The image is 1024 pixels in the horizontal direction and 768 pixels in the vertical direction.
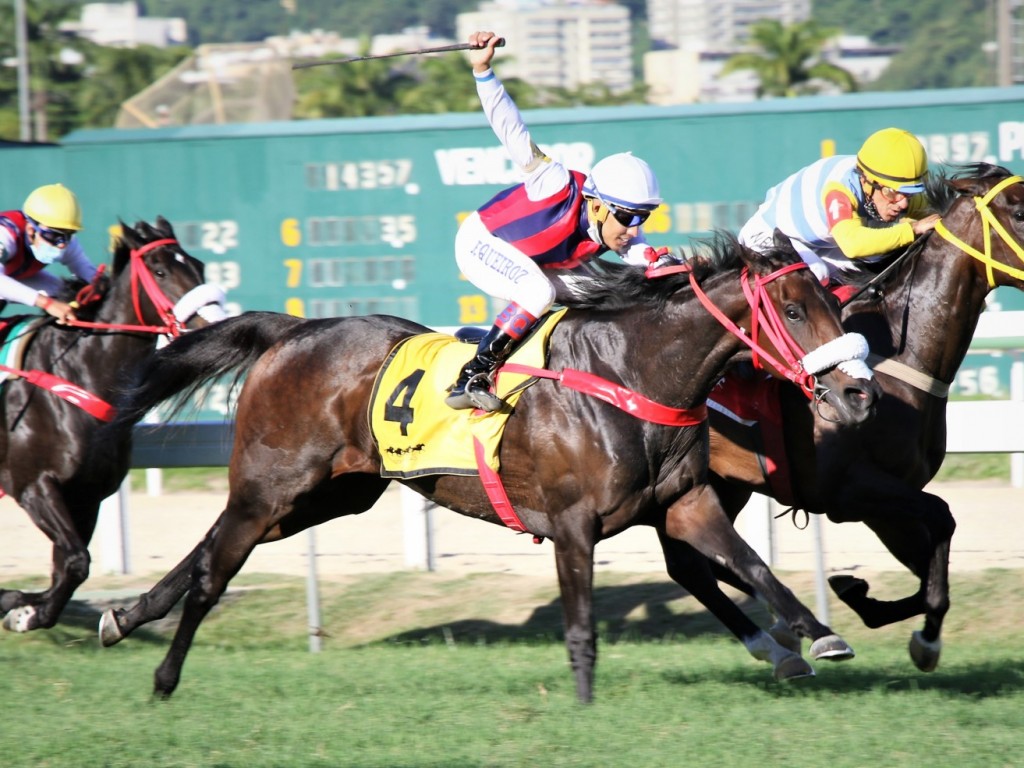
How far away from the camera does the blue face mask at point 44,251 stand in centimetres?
704

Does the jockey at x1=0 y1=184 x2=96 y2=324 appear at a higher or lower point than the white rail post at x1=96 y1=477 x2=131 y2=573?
higher

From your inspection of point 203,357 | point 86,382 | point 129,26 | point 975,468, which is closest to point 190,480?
point 86,382

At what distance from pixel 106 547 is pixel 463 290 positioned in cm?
471

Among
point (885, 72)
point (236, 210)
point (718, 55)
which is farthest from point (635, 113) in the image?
point (718, 55)

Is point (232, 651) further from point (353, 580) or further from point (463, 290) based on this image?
point (463, 290)

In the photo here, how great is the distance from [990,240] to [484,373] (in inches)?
77.2

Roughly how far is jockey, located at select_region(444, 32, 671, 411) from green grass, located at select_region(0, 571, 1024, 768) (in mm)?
1160

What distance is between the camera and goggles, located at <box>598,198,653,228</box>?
16.5ft

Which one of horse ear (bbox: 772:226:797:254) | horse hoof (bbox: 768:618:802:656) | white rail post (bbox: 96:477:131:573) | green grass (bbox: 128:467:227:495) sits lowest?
green grass (bbox: 128:467:227:495)

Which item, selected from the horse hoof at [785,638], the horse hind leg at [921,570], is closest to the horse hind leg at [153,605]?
the horse hoof at [785,638]

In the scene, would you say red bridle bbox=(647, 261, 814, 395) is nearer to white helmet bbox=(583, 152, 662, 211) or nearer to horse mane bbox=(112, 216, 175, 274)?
white helmet bbox=(583, 152, 662, 211)


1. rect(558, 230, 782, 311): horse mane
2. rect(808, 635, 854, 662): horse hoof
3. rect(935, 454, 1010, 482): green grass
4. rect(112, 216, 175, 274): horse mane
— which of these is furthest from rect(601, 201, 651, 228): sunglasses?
rect(935, 454, 1010, 482): green grass

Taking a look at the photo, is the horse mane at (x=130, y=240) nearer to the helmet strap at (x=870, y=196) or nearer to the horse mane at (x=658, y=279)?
the horse mane at (x=658, y=279)

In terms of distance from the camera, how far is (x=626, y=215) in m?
5.07
